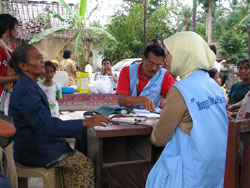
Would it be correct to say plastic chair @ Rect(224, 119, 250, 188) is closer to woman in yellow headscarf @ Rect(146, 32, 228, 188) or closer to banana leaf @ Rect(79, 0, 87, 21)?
woman in yellow headscarf @ Rect(146, 32, 228, 188)

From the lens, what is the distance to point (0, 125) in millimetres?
874

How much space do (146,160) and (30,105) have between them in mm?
1007

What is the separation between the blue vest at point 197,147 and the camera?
1386mm

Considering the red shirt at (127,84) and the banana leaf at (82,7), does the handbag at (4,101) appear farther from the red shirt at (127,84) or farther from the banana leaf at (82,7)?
the banana leaf at (82,7)

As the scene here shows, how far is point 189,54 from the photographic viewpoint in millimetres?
1485

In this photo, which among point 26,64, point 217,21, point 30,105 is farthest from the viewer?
point 217,21

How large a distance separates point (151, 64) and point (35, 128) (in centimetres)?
137

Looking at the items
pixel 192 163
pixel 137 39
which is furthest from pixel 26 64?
pixel 137 39

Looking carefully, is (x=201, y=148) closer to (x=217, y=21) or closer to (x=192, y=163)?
(x=192, y=163)

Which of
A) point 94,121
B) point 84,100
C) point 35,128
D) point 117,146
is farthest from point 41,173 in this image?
point 84,100

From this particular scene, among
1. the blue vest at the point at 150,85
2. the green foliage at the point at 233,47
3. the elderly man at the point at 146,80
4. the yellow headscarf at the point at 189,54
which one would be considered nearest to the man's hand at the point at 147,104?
the elderly man at the point at 146,80

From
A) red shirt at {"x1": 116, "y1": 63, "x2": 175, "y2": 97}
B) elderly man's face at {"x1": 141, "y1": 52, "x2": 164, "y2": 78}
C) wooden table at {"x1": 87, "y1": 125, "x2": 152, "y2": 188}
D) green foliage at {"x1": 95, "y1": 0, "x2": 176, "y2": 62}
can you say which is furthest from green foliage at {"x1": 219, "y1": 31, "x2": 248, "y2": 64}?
wooden table at {"x1": 87, "y1": 125, "x2": 152, "y2": 188}

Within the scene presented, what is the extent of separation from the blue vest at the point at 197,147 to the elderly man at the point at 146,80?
3.83 ft

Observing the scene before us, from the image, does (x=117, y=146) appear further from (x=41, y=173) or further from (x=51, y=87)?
(x=51, y=87)
